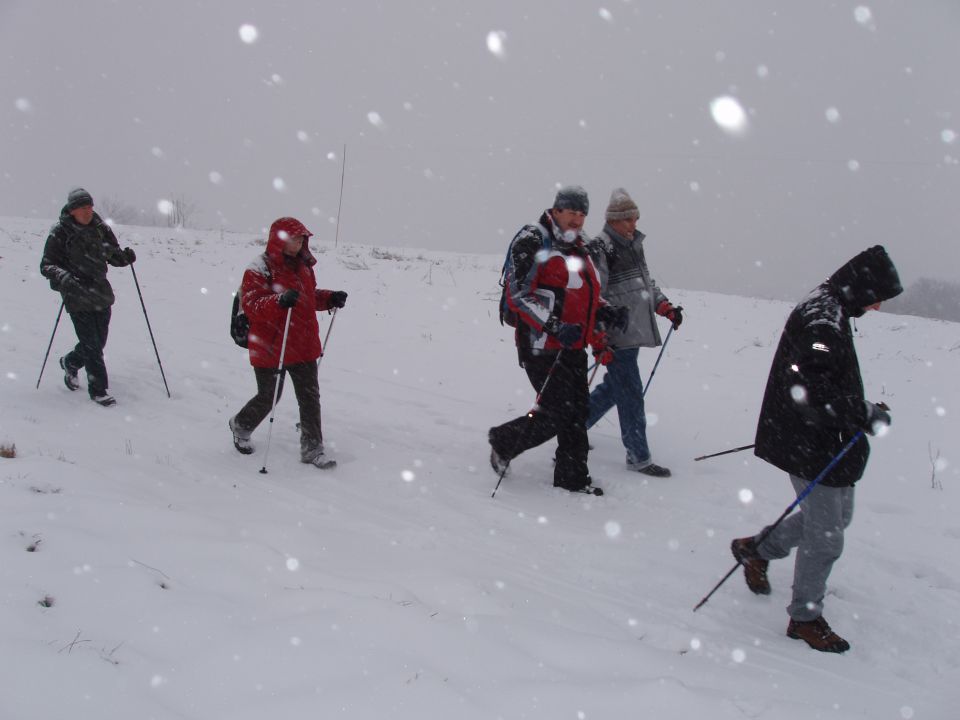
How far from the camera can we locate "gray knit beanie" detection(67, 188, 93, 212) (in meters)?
6.13

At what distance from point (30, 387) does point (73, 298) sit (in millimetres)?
1121

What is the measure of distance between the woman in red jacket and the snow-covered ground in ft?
1.15

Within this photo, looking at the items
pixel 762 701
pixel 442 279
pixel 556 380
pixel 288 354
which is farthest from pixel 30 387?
pixel 442 279

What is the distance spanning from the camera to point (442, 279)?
605 inches

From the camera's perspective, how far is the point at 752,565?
3982 millimetres

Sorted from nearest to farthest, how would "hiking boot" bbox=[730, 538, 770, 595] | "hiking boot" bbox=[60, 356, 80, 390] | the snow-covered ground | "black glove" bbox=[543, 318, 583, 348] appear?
the snow-covered ground, "hiking boot" bbox=[730, 538, 770, 595], "black glove" bbox=[543, 318, 583, 348], "hiking boot" bbox=[60, 356, 80, 390]

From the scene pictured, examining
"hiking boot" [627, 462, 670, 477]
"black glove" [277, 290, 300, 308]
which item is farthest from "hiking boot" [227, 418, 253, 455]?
"hiking boot" [627, 462, 670, 477]

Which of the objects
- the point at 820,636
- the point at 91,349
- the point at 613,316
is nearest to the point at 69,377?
the point at 91,349

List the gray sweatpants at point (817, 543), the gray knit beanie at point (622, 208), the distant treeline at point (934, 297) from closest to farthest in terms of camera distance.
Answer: the gray sweatpants at point (817, 543)
the gray knit beanie at point (622, 208)
the distant treeline at point (934, 297)

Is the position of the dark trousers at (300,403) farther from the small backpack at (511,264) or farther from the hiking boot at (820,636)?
the hiking boot at (820,636)

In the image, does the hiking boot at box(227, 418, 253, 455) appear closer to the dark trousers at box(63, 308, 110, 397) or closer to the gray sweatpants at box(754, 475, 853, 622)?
the dark trousers at box(63, 308, 110, 397)

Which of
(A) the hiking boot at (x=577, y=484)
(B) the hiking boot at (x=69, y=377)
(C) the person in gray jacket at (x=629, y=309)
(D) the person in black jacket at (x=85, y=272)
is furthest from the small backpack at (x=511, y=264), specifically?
(B) the hiking boot at (x=69, y=377)

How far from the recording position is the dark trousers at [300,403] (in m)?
5.34

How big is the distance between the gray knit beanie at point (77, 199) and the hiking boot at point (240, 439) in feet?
9.17
